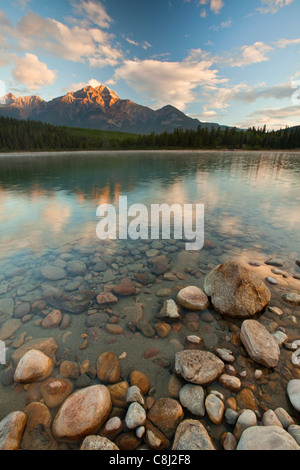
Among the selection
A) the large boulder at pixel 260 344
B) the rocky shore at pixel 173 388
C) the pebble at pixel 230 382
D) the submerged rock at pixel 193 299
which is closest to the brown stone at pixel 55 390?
the rocky shore at pixel 173 388

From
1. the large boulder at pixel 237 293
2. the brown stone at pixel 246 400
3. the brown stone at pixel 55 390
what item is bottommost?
the brown stone at pixel 55 390

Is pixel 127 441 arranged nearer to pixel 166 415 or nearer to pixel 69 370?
pixel 166 415

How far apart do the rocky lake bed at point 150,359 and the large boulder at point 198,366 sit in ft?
0.06

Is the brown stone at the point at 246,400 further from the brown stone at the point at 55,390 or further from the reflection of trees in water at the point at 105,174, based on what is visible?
the reflection of trees in water at the point at 105,174

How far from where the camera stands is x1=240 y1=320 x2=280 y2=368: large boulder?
389 cm

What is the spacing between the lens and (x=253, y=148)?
162625mm

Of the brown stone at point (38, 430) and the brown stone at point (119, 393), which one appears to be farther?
the brown stone at point (119, 393)

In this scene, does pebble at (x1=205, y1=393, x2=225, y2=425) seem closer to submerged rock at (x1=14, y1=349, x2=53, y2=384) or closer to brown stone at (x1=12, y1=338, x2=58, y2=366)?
submerged rock at (x1=14, y1=349, x2=53, y2=384)

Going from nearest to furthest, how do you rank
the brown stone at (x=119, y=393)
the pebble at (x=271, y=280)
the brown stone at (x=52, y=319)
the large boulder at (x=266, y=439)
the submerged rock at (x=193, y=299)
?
the large boulder at (x=266, y=439)
the brown stone at (x=119, y=393)
the brown stone at (x=52, y=319)
the submerged rock at (x=193, y=299)
the pebble at (x=271, y=280)

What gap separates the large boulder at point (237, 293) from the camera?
16.7ft

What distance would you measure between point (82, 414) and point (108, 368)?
89 cm

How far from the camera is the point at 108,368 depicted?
395cm

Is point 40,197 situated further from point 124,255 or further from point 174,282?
point 174,282

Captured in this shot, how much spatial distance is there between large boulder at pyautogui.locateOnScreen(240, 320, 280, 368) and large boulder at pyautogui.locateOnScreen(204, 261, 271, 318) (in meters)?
0.58
